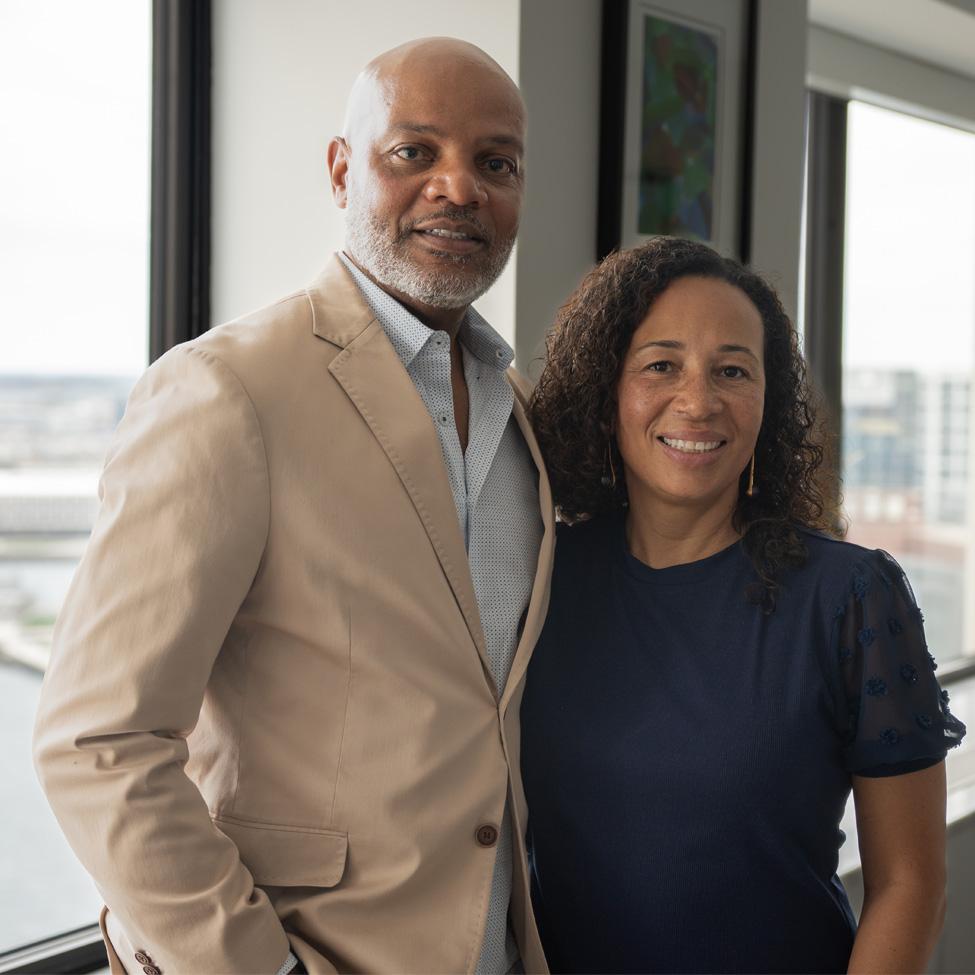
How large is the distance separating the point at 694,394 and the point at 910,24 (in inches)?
95.8

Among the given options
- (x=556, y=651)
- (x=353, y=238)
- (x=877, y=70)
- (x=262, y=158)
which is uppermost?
(x=877, y=70)

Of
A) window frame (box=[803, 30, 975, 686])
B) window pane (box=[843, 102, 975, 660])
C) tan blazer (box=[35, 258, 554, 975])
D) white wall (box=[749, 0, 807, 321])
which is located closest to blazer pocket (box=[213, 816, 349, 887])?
tan blazer (box=[35, 258, 554, 975])

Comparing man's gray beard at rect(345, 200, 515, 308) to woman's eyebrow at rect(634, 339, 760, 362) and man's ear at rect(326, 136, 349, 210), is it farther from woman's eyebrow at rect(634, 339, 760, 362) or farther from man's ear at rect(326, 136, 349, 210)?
woman's eyebrow at rect(634, 339, 760, 362)

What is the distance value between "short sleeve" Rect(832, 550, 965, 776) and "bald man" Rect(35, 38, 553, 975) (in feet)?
1.31

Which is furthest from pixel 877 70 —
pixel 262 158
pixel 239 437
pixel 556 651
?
pixel 239 437

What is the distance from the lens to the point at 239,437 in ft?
4.04

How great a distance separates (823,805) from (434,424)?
698 mm

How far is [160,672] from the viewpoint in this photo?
1.18 metres

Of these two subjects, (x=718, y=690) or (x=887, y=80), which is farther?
(x=887, y=80)

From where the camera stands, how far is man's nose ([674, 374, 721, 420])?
4.96 feet

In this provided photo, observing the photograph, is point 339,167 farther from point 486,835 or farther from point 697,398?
point 486,835

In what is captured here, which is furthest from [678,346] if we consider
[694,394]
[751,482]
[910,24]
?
[910,24]

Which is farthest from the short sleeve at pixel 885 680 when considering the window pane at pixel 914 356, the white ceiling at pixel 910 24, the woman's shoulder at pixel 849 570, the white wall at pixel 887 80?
the window pane at pixel 914 356

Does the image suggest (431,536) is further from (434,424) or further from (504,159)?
(504,159)
